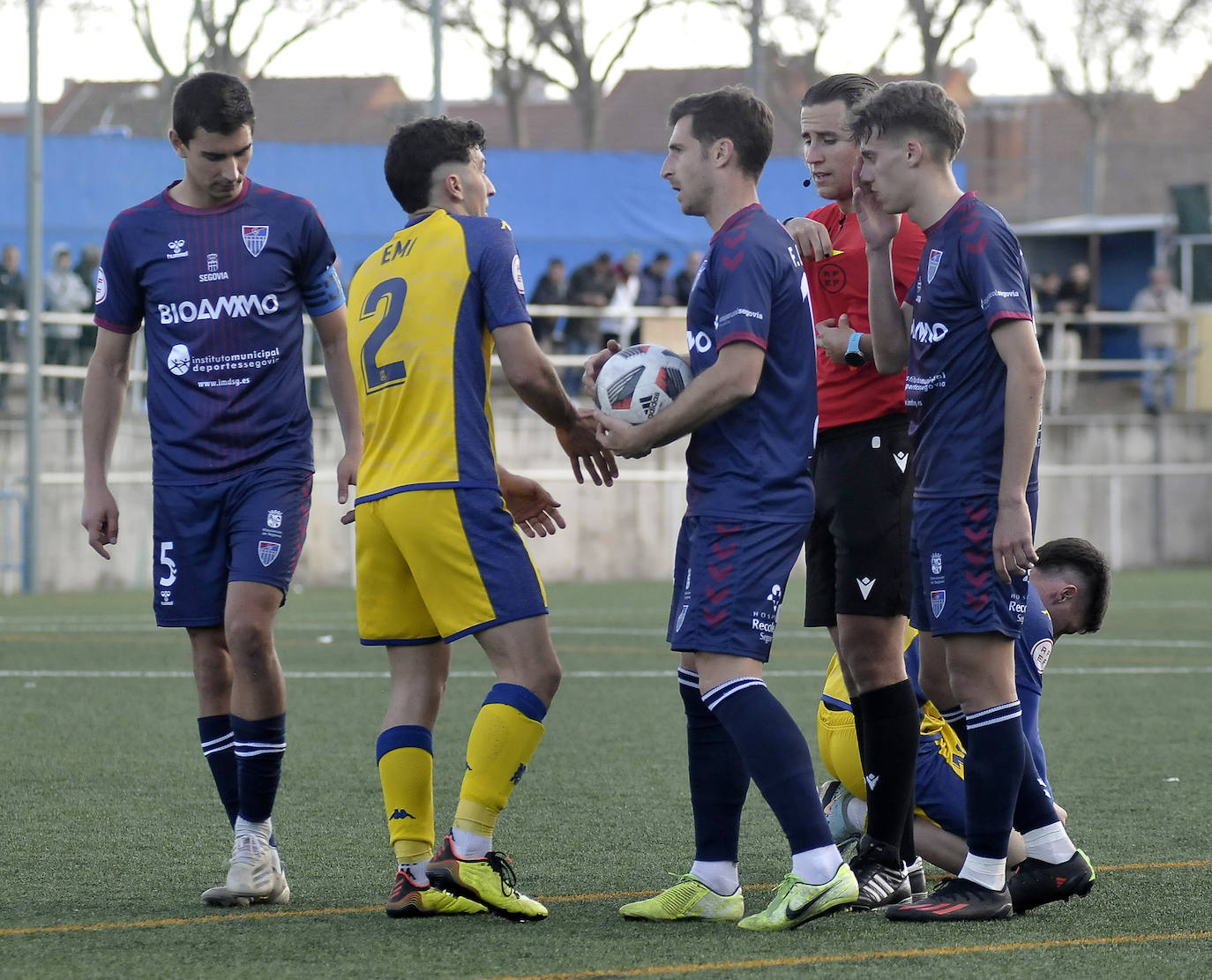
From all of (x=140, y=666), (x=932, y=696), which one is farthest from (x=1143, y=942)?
(x=140, y=666)

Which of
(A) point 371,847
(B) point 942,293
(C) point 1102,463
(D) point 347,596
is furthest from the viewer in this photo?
(C) point 1102,463

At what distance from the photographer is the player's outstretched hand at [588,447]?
190 inches

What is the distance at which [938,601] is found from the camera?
4543 millimetres

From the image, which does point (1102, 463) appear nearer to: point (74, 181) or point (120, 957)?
point (74, 181)

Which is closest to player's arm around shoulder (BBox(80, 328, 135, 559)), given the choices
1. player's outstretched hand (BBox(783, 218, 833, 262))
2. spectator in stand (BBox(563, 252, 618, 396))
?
player's outstretched hand (BBox(783, 218, 833, 262))

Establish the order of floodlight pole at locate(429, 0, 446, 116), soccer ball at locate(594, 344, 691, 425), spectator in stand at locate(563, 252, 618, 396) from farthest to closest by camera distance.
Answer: floodlight pole at locate(429, 0, 446, 116) → spectator in stand at locate(563, 252, 618, 396) → soccer ball at locate(594, 344, 691, 425)

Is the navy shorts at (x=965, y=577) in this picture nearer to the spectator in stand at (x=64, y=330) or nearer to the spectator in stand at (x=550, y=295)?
the spectator in stand at (x=64, y=330)

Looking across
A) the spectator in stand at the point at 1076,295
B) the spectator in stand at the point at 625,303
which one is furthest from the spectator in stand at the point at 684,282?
Result: the spectator in stand at the point at 1076,295

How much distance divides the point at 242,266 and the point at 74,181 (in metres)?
19.0

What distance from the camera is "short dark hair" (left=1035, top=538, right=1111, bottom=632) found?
5363 mm

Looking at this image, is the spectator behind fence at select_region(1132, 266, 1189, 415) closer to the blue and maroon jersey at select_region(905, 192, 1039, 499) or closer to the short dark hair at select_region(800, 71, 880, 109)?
the short dark hair at select_region(800, 71, 880, 109)

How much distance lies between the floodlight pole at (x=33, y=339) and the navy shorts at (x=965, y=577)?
16.0 metres

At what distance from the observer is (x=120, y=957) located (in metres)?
4.12

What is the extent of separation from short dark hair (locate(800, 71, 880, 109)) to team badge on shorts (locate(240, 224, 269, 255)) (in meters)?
1.58
